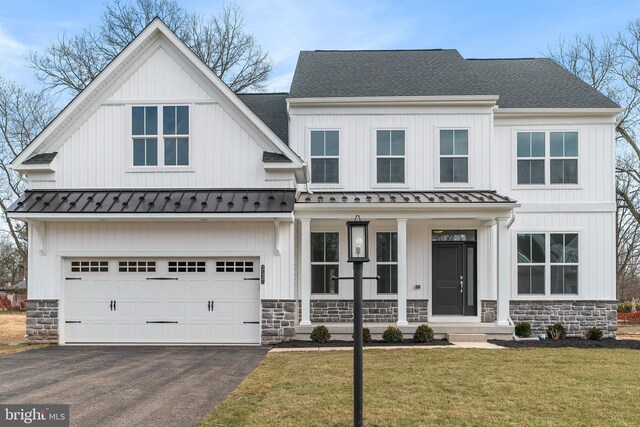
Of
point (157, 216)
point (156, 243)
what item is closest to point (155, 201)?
point (157, 216)

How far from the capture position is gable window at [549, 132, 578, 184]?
14953mm

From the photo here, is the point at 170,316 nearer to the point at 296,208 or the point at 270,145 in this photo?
the point at 296,208

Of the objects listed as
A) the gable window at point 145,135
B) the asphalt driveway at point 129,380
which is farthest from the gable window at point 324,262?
the gable window at point 145,135

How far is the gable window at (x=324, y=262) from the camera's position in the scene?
578 inches

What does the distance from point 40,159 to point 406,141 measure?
32.4ft

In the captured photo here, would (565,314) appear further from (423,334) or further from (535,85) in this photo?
(535,85)

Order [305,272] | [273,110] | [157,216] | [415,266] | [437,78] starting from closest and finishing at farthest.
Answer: [157,216], [305,272], [415,266], [437,78], [273,110]

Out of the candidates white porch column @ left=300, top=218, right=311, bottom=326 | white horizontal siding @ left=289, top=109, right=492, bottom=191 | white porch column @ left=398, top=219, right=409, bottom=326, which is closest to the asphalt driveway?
white porch column @ left=300, top=218, right=311, bottom=326

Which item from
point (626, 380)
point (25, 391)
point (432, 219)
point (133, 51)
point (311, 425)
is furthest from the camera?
point (432, 219)

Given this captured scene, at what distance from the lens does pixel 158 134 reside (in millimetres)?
13180

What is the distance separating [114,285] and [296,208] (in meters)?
5.11

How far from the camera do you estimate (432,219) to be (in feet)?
46.0

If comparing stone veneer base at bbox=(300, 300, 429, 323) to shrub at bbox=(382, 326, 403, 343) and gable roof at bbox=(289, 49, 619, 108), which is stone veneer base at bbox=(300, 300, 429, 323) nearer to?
shrub at bbox=(382, 326, 403, 343)

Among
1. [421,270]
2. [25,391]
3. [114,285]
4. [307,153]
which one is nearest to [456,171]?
[421,270]
